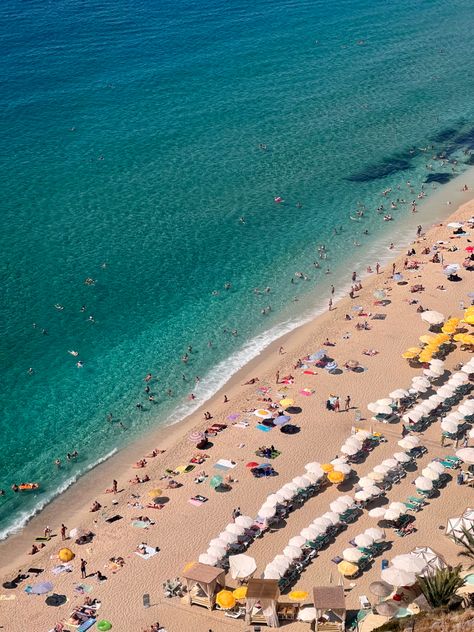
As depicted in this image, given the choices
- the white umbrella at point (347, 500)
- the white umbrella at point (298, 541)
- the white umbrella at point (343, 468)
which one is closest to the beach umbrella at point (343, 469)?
the white umbrella at point (343, 468)

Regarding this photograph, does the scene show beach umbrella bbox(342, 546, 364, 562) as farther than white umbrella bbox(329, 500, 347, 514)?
No

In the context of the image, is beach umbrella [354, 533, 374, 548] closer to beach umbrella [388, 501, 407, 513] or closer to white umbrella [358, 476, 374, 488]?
Result: beach umbrella [388, 501, 407, 513]

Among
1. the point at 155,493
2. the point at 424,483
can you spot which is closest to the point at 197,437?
the point at 155,493

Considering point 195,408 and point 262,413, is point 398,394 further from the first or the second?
point 195,408

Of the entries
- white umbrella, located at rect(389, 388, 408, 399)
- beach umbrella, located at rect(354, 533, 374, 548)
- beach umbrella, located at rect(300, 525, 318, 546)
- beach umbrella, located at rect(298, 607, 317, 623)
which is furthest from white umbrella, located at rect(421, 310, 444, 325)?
beach umbrella, located at rect(298, 607, 317, 623)

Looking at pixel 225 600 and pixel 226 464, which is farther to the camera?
pixel 226 464

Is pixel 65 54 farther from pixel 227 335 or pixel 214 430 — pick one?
pixel 214 430

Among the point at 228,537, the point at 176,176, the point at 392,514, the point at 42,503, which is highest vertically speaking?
the point at 176,176
